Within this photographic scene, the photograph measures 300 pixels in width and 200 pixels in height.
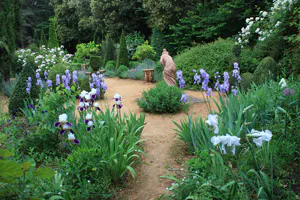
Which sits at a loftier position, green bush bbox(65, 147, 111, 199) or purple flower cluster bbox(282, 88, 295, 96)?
purple flower cluster bbox(282, 88, 295, 96)

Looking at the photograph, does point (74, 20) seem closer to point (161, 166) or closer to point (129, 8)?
point (129, 8)

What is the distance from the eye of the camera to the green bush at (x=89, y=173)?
268 centimetres

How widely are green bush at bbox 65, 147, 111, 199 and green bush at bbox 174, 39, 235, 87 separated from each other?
21.7 feet

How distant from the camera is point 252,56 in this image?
28.2 ft

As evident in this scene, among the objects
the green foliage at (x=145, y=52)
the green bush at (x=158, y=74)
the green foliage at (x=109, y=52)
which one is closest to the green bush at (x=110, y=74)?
the green foliage at (x=145, y=52)

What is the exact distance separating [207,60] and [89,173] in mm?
7519

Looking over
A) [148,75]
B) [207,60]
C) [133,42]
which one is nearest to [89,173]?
[207,60]

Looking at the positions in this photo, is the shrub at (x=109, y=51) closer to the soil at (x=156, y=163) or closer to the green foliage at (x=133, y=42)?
the green foliage at (x=133, y=42)

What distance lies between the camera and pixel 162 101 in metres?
6.02

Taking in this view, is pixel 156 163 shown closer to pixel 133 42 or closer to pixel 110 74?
pixel 110 74

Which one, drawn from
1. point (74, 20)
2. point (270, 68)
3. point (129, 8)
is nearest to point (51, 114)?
point (270, 68)

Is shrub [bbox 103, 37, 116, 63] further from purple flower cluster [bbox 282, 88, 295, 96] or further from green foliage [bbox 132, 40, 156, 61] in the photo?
purple flower cluster [bbox 282, 88, 295, 96]

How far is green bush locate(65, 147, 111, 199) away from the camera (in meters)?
2.68

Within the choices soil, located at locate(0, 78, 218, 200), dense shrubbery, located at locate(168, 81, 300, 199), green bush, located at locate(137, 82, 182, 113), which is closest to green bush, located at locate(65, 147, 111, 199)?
soil, located at locate(0, 78, 218, 200)
